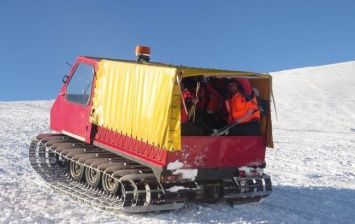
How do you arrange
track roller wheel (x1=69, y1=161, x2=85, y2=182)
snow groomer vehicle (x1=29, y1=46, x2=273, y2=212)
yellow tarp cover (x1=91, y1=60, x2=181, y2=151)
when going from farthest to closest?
track roller wheel (x1=69, y1=161, x2=85, y2=182), snow groomer vehicle (x1=29, y1=46, x2=273, y2=212), yellow tarp cover (x1=91, y1=60, x2=181, y2=151)

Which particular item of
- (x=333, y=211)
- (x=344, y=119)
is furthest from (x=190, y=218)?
(x=344, y=119)

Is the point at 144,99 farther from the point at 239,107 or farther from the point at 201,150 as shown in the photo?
the point at 239,107

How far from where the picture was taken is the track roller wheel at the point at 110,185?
878 cm

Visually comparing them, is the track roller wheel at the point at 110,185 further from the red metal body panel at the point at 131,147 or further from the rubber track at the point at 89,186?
the red metal body panel at the point at 131,147

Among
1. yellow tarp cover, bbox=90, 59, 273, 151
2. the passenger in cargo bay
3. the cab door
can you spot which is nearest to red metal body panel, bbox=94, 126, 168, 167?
yellow tarp cover, bbox=90, 59, 273, 151

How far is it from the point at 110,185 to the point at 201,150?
1.98m

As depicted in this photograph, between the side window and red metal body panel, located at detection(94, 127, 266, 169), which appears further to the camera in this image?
the side window

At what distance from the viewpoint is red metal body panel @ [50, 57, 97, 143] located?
9.84 m

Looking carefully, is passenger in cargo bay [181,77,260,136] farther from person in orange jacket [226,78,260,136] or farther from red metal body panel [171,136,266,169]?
red metal body panel [171,136,266,169]

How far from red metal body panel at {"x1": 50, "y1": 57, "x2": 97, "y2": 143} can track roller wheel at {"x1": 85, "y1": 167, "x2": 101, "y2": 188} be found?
60 cm

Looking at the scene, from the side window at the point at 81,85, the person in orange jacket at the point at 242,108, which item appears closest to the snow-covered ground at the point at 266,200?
the person in orange jacket at the point at 242,108

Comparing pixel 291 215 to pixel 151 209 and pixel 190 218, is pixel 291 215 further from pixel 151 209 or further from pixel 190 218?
pixel 151 209

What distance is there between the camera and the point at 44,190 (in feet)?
31.6

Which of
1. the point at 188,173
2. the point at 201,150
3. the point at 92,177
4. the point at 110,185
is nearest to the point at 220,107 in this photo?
the point at 201,150
